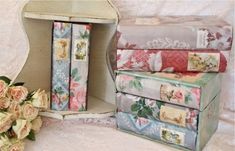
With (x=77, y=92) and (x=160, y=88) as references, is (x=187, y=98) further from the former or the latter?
(x=77, y=92)

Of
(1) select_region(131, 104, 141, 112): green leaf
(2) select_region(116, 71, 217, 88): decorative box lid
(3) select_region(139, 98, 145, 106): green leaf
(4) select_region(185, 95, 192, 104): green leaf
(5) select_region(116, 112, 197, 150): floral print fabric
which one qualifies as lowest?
(5) select_region(116, 112, 197, 150): floral print fabric

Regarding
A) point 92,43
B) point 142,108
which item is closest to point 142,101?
point 142,108

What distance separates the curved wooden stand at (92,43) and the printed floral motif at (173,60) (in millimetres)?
109

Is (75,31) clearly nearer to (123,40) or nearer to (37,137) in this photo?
(123,40)

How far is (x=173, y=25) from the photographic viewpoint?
2.49 ft

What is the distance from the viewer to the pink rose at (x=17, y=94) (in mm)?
772

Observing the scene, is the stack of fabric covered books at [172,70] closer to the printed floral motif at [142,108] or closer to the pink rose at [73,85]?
the printed floral motif at [142,108]

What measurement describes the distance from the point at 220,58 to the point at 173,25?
12cm

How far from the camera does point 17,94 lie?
0.77 metres

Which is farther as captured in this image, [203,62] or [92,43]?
[92,43]

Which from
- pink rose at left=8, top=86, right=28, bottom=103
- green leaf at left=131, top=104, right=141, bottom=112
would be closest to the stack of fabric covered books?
green leaf at left=131, top=104, right=141, bottom=112

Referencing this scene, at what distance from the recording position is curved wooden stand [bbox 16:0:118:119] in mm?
828

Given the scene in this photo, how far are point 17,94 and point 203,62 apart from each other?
0.39 meters

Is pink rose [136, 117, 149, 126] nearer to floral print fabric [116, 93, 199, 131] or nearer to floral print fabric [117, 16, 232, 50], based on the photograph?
floral print fabric [116, 93, 199, 131]
